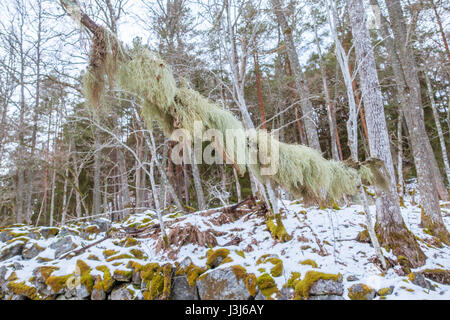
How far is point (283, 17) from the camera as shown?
16.5ft

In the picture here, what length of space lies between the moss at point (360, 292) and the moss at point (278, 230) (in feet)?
3.15

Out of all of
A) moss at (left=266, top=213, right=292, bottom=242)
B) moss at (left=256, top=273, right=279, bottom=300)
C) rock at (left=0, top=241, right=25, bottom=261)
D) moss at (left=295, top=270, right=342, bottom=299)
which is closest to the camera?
moss at (left=295, top=270, right=342, bottom=299)

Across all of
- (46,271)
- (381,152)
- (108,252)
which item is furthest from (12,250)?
(381,152)

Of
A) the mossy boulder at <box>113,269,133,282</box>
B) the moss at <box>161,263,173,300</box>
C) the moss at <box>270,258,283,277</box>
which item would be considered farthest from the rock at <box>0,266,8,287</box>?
the moss at <box>270,258,283,277</box>

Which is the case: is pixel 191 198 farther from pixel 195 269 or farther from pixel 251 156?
pixel 251 156

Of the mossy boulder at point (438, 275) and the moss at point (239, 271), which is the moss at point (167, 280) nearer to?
the moss at point (239, 271)

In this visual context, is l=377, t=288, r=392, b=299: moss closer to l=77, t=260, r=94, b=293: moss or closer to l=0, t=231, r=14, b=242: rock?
l=77, t=260, r=94, b=293: moss

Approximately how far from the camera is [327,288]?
87.7 inches

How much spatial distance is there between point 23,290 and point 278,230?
3.59 metres

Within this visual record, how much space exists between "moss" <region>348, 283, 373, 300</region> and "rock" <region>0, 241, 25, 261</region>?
505 centimetres

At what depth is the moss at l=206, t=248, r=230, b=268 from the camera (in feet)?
9.22

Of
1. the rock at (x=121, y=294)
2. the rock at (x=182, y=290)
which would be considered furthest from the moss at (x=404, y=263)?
the rock at (x=121, y=294)
